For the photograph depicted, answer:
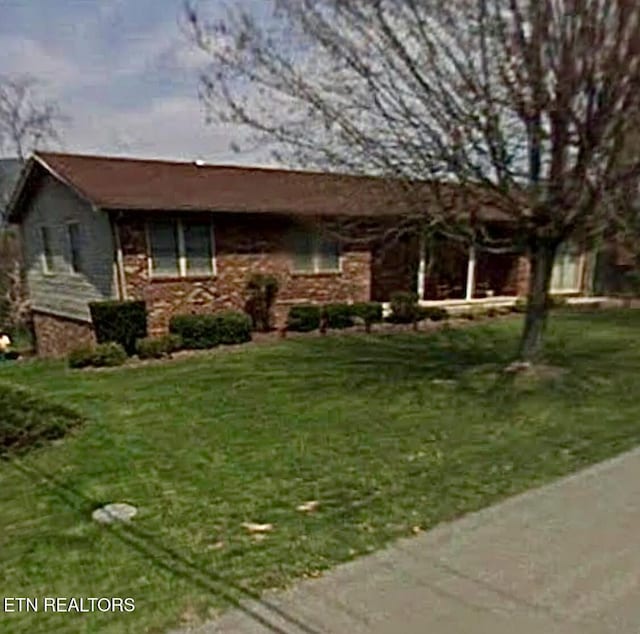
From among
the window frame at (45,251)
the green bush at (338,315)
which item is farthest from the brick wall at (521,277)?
the window frame at (45,251)

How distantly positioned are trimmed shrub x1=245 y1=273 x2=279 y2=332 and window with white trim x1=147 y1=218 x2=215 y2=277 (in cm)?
111

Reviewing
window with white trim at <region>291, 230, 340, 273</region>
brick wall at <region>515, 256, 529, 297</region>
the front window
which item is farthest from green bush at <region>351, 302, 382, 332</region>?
brick wall at <region>515, 256, 529, 297</region>

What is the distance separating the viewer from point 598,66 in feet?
24.8

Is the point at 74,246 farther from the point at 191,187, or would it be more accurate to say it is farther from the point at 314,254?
the point at 314,254

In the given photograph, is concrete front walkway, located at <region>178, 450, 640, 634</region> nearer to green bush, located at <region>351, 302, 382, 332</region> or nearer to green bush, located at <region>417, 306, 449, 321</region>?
green bush, located at <region>351, 302, 382, 332</region>

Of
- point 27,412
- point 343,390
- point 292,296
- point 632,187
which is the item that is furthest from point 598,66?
point 292,296

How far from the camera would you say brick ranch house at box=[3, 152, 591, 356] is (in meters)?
15.1

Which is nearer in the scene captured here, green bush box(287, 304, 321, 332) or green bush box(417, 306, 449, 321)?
green bush box(287, 304, 321, 332)

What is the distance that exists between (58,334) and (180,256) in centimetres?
537

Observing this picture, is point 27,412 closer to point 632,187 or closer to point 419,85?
point 419,85

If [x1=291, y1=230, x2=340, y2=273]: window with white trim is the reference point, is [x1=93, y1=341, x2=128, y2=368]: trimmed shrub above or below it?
below

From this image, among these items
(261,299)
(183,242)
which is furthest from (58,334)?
(261,299)

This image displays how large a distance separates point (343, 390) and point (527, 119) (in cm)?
440

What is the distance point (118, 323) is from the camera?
13.9 meters
